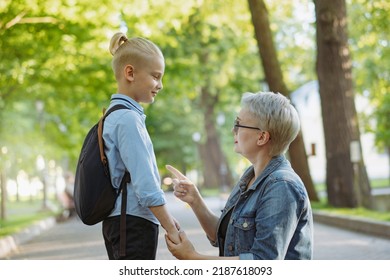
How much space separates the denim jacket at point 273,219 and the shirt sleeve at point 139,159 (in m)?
0.31

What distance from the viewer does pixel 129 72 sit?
2969 mm

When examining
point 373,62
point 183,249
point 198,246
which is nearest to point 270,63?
point 198,246

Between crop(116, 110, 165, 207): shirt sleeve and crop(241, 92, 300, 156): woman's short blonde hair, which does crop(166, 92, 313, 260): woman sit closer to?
crop(241, 92, 300, 156): woman's short blonde hair

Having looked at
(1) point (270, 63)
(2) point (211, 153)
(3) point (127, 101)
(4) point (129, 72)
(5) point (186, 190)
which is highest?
(1) point (270, 63)

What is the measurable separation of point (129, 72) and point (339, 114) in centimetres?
1144

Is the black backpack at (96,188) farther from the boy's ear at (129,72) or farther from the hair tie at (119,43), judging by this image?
the hair tie at (119,43)

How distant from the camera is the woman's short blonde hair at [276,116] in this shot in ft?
8.42

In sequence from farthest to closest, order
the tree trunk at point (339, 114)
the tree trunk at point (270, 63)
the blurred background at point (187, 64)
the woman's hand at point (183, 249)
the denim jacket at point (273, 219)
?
the tree trunk at point (270, 63) < the tree trunk at point (339, 114) < the blurred background at point (187, 64) < the woman's hand at point (183, 249) < the denim jacket at point (273, 219)

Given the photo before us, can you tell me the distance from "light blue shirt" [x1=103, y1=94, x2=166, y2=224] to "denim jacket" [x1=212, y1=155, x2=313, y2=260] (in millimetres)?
328

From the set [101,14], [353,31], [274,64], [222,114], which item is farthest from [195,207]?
[222,114]

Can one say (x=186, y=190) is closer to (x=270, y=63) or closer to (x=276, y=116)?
(x=276, y=116)

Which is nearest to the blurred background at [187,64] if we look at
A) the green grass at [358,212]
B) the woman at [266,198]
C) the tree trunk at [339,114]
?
the tree trunk at [339,114]

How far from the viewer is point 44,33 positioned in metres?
13.3
